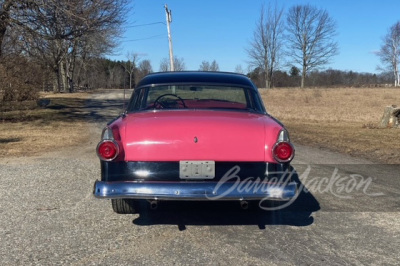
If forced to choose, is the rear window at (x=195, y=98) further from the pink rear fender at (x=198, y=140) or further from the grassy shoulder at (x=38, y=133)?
the grassy shoulder at (x=38, y=133)

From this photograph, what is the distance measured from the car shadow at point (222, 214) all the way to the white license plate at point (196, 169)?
73cm

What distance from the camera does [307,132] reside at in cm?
1347

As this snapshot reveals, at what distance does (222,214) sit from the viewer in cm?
488

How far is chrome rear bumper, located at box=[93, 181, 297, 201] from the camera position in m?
3.81

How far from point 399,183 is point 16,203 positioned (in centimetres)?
548

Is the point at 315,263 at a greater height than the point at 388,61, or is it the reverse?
the point at 388,61

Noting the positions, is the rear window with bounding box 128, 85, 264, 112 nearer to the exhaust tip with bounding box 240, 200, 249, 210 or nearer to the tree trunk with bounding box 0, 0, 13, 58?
the exhaust tip with bounding box 240, 200, 249, 210

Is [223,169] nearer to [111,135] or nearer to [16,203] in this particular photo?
[111,135]

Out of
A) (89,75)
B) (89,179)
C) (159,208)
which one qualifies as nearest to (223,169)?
(159,208)

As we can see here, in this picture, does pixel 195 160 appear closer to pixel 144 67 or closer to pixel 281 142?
pixel 281 142

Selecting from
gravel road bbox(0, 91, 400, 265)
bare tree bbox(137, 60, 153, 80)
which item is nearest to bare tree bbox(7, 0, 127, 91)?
gravel road bbox(0, 91, 400, 265)

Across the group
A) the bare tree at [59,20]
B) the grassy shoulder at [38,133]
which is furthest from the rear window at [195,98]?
the bare tree at [59,20]

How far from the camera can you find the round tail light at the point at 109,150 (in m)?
4.01

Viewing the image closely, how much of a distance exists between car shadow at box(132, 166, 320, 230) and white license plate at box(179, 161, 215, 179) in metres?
0.73
